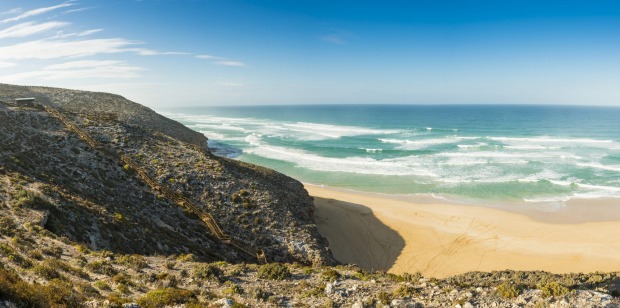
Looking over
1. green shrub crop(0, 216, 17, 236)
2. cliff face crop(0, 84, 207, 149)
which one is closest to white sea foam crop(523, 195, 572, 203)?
green shrub crop(0, 216, 17, 236)

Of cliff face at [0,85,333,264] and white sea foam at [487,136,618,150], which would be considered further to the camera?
white sea foam at [487,136,618,150]

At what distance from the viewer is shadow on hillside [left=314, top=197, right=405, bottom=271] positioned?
25.1 m

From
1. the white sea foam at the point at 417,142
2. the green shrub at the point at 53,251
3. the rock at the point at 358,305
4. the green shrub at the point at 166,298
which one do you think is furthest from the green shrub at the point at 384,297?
the white sea foam at the point at 417,142

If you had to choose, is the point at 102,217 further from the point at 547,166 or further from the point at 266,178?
the point at 547,166

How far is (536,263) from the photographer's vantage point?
2420 centimetres

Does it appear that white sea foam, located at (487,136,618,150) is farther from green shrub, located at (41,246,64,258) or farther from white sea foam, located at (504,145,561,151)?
green shrub, located at (41,246,64,258)

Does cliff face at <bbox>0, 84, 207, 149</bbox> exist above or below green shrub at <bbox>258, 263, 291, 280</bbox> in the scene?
above

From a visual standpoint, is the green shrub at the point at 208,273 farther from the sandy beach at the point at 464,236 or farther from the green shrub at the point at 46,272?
the sandy beach at the point at 464,236

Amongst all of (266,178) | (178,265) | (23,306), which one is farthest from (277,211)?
(23,306)

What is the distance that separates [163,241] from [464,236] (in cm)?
2379

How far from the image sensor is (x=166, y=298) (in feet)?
34.9

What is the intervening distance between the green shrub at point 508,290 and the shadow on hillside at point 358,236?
1272 cm

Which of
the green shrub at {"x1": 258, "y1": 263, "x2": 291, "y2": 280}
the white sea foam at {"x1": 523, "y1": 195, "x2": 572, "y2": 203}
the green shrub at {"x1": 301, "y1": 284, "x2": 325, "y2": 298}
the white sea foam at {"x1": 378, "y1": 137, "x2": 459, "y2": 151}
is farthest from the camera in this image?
the white sea foam at {"x1": 378, "y1": 137, "x2": 459, "y2": 151}

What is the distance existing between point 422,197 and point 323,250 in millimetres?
22066
